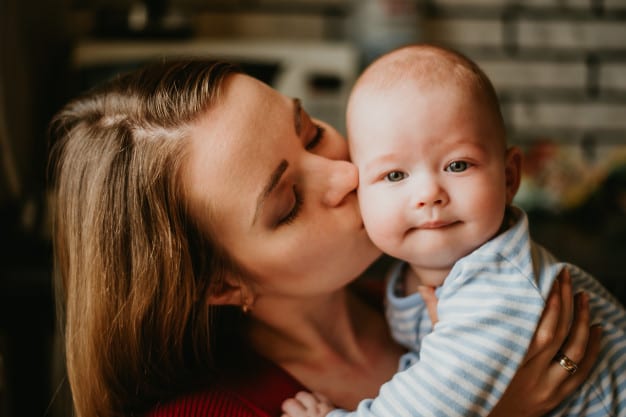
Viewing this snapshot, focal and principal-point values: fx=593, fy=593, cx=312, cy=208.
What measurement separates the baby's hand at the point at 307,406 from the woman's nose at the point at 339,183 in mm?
303

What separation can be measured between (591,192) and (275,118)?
5.26 feet

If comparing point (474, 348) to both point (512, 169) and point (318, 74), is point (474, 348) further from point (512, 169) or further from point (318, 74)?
point (318, 74)

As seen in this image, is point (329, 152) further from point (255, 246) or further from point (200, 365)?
point (200, 365)

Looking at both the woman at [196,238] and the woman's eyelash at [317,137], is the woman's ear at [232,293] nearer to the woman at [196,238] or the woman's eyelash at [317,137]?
the woman at [196,238]

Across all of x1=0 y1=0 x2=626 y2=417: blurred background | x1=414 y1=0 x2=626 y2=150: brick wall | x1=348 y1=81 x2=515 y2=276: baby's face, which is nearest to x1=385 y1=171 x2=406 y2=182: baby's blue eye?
x1=348 y1=81 x2=515 y2=276: baby's face

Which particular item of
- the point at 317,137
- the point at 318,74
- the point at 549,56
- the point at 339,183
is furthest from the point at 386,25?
the point at 339,183

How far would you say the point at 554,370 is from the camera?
0.82m

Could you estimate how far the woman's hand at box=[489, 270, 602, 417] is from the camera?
803 mm

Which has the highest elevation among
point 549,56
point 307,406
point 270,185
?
point 270,185

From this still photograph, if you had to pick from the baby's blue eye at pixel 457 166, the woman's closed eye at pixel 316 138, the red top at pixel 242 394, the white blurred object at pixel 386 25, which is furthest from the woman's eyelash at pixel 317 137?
the white blurred object at pixel 386 25

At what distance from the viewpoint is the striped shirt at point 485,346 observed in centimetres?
71

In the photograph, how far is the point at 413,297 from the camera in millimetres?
954

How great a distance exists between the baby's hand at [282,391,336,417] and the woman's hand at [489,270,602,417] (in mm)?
242

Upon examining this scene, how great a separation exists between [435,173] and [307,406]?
1.32 ft
